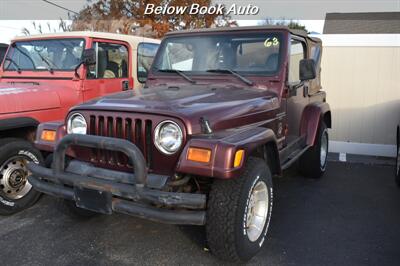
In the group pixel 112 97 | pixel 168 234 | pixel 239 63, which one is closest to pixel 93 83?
pixel 112 97

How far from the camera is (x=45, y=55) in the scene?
505 centimetres

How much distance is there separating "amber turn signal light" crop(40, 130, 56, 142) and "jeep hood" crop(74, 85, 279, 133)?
0.40 meters

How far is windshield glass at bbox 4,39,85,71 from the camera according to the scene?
4.92m

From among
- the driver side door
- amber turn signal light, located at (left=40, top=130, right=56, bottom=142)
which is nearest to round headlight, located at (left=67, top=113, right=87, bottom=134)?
amber turn signal light, located at (left=40, top=130, right=56, bottom=142)

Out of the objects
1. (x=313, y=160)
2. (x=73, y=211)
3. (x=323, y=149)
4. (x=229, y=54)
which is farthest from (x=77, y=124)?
(x=323, y=149)

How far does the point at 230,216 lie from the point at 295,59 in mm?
2323

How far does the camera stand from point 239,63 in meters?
4.07

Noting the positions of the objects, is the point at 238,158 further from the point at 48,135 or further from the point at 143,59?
the point at 143,59

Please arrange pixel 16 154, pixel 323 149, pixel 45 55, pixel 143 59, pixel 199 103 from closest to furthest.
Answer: pixel 199 103, pixel 16 154, pixel 45 55, pixel 323 149, pixel 143 59

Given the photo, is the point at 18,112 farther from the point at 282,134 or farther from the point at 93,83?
Answer: the point at 282,134

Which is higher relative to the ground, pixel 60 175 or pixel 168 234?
pixel 60 175

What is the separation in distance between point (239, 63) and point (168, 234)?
1855mm

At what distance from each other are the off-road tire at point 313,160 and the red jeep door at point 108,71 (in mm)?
2650

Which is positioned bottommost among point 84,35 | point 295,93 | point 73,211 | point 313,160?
point 73,211
